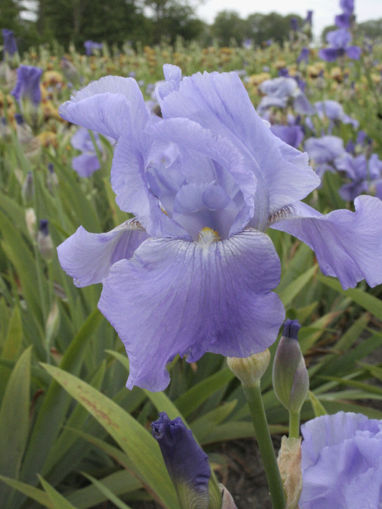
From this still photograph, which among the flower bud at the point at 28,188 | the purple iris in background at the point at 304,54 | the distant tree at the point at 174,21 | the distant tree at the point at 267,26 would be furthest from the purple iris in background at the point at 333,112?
the distant tree at the point at 267,26

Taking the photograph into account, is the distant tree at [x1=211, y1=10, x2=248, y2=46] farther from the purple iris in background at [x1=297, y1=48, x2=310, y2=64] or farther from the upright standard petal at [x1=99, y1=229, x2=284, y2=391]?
the upright standard petal at [x1=99, y1=229, x2=284, y2=391]

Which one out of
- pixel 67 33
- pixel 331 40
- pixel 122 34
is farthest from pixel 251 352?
pixel 67 33

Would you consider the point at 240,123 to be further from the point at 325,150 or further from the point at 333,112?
the point at 333,112

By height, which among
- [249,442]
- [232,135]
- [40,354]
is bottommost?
[249,442]

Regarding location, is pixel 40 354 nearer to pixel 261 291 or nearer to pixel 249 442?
pixel 249 442

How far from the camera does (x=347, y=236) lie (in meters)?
0.62

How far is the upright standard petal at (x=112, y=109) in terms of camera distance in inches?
23.1

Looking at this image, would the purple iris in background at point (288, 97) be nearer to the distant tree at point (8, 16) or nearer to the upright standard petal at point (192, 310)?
the upright standard petal at point (192, 310)

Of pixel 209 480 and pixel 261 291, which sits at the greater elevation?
pixel 261 291

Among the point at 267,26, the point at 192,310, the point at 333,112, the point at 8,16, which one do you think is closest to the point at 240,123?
the point at 192,310

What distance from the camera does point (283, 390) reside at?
74cm

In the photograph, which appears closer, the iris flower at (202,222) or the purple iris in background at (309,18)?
the iris flower at (202,222)

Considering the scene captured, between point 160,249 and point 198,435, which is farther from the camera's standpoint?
point 198,435

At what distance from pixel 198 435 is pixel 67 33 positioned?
21.9 metres
